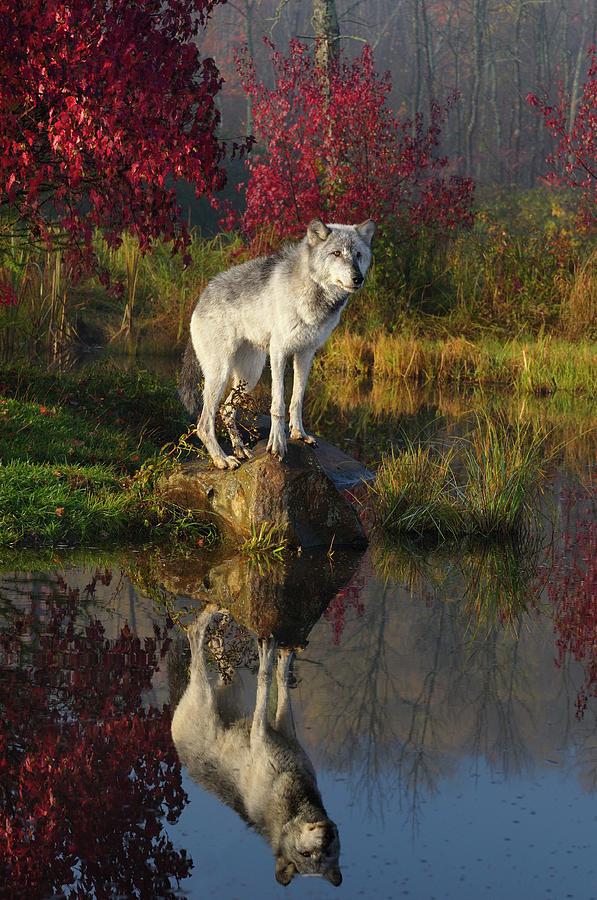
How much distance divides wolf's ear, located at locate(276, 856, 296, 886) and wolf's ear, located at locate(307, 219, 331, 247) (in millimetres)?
5161

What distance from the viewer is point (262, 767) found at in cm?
472

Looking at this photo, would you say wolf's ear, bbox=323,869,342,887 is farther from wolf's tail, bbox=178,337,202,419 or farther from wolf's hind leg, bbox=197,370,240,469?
wolf's tail, bbox=178,337,202,419

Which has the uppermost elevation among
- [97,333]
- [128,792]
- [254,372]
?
[254,372]

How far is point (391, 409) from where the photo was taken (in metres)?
15.8

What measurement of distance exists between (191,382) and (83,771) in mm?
5408

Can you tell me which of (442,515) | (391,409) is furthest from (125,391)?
(442,515)

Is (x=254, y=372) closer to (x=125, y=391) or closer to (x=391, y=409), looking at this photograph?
(x=125, y=391)

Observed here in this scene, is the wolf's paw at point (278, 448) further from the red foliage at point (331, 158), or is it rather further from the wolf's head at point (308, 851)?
the red foliage at point (331, 158)

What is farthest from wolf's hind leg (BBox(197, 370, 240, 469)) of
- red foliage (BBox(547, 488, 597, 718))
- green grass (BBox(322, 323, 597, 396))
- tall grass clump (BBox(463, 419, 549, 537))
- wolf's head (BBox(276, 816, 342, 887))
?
green grass (BBox(322, 323, 597, 396))

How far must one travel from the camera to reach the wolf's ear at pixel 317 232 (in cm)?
798

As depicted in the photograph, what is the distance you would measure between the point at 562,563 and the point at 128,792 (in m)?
A: 4.77

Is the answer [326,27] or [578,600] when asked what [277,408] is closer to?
[578,600]

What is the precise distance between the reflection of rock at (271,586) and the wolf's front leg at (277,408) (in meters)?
0.88

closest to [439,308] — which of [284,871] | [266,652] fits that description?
[266,652]
